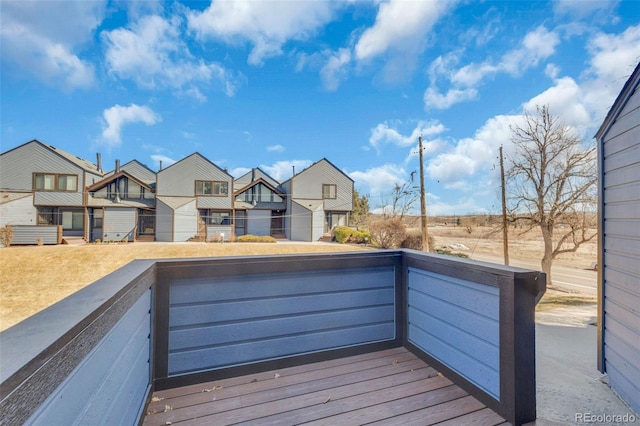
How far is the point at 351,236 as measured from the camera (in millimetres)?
17438

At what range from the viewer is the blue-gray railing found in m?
1.19

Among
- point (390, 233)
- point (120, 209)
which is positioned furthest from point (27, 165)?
point (390, 233)

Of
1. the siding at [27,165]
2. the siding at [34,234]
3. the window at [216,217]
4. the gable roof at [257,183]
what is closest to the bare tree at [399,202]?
the gable roof at [257,183]

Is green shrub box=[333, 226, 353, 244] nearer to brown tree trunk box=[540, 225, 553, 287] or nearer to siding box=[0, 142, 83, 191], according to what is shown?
brown tree trunk box=[540, 225, 553, 287]

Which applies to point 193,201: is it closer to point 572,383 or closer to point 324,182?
point 324,182

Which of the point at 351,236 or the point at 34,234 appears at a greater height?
the point at 34,234

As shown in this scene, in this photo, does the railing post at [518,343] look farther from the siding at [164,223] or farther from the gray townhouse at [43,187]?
the gray townhouse at [43,187]

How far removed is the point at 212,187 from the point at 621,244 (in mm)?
19315

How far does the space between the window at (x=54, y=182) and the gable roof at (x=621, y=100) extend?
21.6m

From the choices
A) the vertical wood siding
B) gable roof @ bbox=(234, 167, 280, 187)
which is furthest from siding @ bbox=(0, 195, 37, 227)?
the vertical wood siding

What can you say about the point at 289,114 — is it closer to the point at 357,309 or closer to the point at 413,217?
the point at 413,217

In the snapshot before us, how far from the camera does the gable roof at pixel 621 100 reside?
2387mm

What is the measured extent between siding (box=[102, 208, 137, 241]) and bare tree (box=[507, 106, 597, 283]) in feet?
64.3

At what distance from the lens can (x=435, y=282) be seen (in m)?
2.46
